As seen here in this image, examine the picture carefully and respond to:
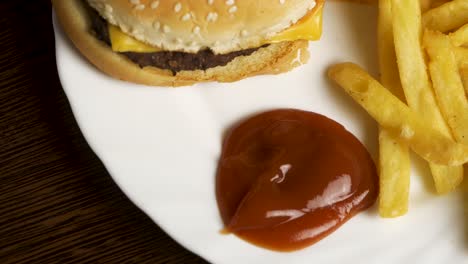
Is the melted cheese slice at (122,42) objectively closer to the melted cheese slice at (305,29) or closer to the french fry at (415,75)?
the melted cheese slice at (305,29)

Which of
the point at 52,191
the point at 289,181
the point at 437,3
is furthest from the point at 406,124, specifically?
the point at 52,191

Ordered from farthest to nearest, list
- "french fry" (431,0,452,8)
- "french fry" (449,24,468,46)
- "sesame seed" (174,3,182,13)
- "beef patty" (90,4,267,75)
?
"french fry" (431,0,452,8) < "french fry" (449,24,468,46) < "beef patty" (90,4,267,75) < "sesame seed" (174,3,182,13)

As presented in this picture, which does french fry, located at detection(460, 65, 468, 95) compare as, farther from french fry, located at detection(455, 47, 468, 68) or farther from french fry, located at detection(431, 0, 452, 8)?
french fry, located at detection(431, 0, 452, 8)

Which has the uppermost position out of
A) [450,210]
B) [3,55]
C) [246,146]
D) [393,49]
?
[3,55]

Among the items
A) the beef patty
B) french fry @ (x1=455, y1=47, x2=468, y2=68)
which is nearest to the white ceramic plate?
the beef patty

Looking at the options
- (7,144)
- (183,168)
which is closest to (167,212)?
(183,168)

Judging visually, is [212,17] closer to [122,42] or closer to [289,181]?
[122,42]

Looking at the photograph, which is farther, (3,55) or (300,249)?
(3,55)

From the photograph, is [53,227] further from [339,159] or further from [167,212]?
[339,159]
